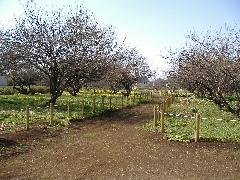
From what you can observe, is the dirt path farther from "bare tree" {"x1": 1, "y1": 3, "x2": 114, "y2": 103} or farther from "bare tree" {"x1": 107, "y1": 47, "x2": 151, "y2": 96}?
"bare tree" {"x1": 107, "y1": 47, "x2": 151, "y2": 96}

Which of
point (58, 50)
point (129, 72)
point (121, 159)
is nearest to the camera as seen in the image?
point (121, 159)

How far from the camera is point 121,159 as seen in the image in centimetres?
1310

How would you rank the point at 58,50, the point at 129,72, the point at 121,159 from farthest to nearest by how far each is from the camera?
the point at 129,72
the point at 58,50
the point at 121,159

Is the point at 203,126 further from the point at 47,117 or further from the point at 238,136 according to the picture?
the point at 47,117

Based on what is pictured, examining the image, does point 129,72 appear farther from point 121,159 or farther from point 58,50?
point 121,159

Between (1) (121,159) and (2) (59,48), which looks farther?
(2) (59,48)

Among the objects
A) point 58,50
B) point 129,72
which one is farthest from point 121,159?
point 129,72

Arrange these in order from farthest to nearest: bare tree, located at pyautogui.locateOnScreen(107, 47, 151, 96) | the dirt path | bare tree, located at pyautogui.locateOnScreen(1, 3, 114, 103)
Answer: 1. bare tree, located at pyautogui.locateOnScreen(107, 47, 151, 96)
2. bare tree, located at pyautogui.locateOnScreen(1, 3, 114, 103)
3. the dirt path

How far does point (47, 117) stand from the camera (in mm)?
24359

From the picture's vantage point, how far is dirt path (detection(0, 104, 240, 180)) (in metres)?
11.1

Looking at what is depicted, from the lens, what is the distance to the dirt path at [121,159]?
1105 cm

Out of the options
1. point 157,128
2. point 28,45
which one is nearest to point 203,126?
point 157,128

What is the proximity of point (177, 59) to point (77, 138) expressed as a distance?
2191cm

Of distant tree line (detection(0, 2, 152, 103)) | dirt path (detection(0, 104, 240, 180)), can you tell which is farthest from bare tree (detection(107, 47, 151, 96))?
dirt path (detection(0, 104, 240, 180))
